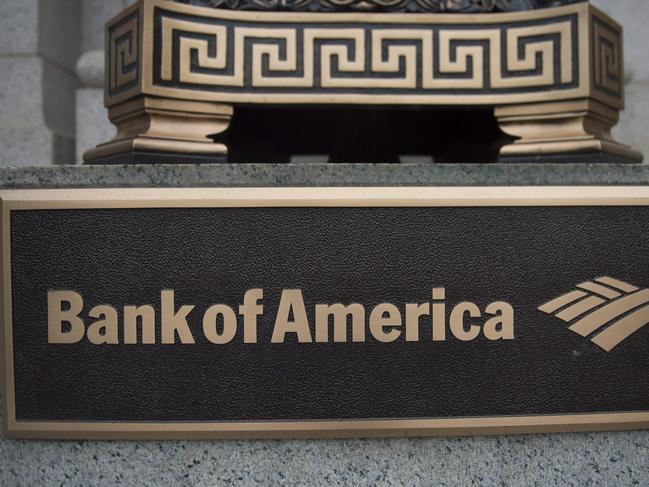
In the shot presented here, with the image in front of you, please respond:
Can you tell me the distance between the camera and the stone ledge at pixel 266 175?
1046mm

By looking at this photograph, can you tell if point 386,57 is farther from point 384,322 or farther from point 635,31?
point 635,31

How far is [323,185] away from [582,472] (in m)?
0.74

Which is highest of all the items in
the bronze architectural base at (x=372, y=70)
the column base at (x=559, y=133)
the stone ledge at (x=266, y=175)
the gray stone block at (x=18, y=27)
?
the gray stone block at (x=18, y=27)

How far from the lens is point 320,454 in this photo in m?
1.04

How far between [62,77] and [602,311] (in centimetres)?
182

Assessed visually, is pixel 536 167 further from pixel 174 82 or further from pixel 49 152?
pixel 49 152

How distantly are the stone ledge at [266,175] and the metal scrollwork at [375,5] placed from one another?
40 centimetres

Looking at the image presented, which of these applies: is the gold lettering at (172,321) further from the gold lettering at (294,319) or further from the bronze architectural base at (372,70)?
the bronze architectural base at (372,70)

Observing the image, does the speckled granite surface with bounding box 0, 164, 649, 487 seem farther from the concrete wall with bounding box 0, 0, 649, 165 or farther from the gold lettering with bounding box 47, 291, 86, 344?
the concrete wall with bounding box 0, 0, 649, 165

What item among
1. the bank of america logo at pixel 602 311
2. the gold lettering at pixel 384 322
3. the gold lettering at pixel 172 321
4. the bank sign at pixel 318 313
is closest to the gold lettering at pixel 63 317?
the bank sign at pixel 318 313

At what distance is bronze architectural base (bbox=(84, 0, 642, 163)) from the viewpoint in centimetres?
114

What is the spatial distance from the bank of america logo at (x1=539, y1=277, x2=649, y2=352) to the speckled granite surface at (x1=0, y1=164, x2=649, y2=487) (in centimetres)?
20

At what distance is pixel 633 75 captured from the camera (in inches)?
77.4

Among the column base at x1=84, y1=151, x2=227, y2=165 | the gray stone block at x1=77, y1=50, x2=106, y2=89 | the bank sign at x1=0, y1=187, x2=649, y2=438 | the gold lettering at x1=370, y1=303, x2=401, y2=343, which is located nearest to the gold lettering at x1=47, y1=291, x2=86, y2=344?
the bank sign at x1=0, y1=187, x2=649, y2=438
